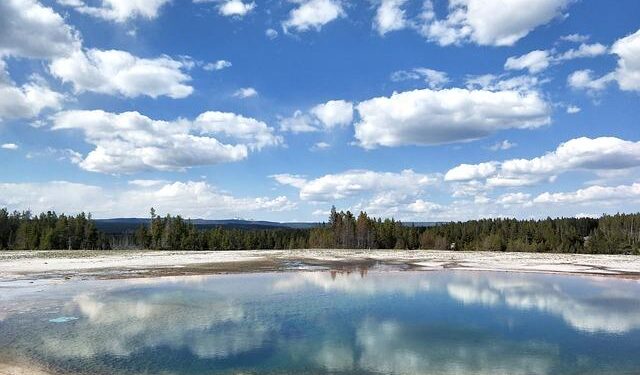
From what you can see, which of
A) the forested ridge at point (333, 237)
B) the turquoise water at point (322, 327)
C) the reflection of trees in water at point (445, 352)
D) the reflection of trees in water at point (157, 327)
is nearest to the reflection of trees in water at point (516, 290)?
the turquoise water at point (322, 327)

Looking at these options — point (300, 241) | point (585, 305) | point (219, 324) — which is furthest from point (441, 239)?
point (219, 324)

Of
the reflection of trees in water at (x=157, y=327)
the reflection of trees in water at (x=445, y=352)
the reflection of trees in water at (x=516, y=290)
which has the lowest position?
the reflection of trees in water at (x=157, y=327)

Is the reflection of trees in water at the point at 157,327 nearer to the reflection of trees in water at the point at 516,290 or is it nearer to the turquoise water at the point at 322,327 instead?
the turquoise water at the point at 322,327

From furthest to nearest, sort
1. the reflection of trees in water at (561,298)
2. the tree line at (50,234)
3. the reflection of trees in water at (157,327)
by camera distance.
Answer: the tree line at (50,234), the reflection of trees in water at (561,298), the reflection of trees in water at (157,327)

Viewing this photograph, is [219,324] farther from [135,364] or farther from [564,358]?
[564,358]

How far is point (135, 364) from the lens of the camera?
571 inches

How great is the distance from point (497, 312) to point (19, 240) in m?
105

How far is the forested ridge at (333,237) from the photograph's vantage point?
107562 mm

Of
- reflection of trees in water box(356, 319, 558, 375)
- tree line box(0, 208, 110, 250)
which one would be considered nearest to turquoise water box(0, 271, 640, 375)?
reflection of trees in water box(356, 319, 558, 375)

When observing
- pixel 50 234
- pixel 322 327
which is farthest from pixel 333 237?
pixel 322 327

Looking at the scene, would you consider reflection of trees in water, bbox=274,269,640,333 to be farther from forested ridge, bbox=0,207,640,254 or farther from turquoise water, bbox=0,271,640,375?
forested ridge, bbox=0,207,640,254

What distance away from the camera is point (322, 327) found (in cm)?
1980

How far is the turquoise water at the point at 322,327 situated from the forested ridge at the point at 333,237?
80188 mm

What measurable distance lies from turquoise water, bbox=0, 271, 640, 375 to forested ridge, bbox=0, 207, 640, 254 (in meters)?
80.2
